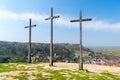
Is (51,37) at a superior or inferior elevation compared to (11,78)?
superior

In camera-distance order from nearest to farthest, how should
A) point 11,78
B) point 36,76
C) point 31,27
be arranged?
1. point 11,78
2. point 36,76
3. point 31,27

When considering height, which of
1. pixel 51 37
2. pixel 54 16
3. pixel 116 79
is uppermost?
pixel 54 16

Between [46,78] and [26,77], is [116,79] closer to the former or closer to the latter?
[46,78]

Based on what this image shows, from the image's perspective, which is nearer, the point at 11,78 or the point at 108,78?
the point at 11,78

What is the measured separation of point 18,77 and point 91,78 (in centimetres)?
684

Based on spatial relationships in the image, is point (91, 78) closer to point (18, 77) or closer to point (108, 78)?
point (108, 78)

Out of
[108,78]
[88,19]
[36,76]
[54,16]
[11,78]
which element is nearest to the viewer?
[11,78]

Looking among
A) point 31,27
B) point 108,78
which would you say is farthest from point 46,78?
point 31,27

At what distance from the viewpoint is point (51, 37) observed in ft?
111

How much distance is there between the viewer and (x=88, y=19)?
95.4ft

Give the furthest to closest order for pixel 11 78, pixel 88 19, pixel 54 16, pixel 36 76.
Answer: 1. pixel 54 16
2. pixel 88 19
3. pixel 36 76
4. pixel 11 78

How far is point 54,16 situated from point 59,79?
45.7ft

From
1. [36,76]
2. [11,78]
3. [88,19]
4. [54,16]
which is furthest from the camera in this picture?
[54,16]

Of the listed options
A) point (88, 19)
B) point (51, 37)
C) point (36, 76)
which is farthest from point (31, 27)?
point (36, 76)
